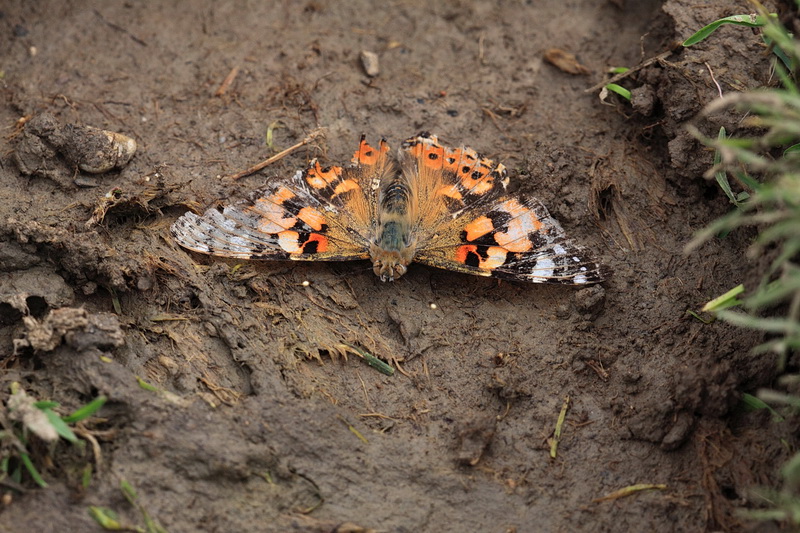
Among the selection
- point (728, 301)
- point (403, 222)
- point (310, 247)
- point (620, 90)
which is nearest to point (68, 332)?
point (310, 247)

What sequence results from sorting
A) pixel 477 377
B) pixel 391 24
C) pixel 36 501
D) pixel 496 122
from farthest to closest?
1. pixel 391 24
2. pixel 496 122
3. pixel 477 377
4. pixel 36 501

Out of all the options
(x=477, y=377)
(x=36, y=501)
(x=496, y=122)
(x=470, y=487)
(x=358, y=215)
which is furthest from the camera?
(x=496, y=122)

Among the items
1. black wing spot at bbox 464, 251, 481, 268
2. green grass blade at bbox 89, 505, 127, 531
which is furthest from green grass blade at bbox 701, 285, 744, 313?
green grass blade at bbox 89, 505, 127, 531

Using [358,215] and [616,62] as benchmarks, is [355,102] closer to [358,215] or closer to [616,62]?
[358,215]

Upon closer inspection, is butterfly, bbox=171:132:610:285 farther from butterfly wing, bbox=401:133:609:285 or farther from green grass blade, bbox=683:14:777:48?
green grass blade, bbox=683:14:777:48

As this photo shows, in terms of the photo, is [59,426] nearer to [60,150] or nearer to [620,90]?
[60,150]

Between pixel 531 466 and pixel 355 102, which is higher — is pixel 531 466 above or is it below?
below

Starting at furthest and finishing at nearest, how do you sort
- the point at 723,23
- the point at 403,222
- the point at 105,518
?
the point at 403,222, the point at 723,23, the point at 105,518

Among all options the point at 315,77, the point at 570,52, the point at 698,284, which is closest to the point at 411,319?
the point at 698,284
